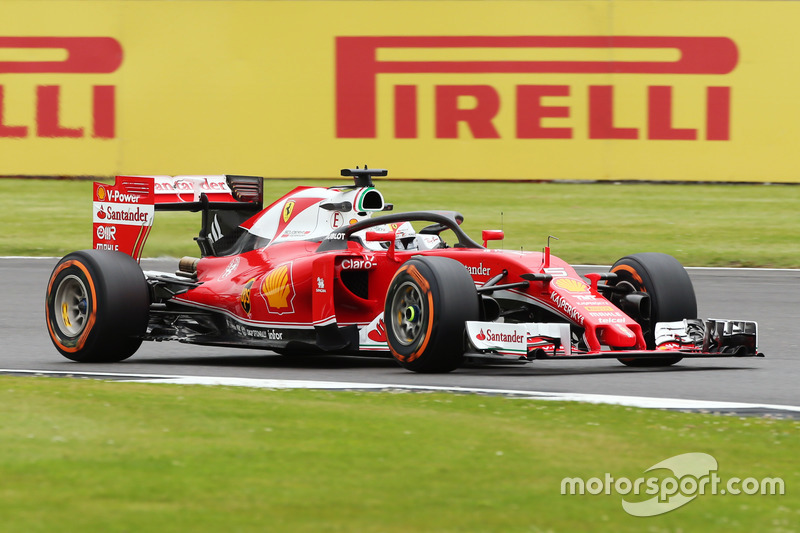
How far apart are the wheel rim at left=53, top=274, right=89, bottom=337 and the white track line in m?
1.05

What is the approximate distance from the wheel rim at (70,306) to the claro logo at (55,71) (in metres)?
14.3

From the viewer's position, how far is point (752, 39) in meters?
24.6

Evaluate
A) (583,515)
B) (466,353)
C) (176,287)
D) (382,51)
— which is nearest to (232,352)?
(176,287)

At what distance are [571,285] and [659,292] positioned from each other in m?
0.83

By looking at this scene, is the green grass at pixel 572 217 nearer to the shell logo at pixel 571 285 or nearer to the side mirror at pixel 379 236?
the side mirror at pixel 379 236

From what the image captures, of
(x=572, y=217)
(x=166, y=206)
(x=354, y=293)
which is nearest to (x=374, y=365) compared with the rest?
(x=354, y=293)

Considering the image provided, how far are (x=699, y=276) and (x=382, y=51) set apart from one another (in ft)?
29.8

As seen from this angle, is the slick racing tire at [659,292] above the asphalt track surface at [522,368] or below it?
above

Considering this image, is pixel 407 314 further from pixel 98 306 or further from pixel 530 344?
pixel 98 306

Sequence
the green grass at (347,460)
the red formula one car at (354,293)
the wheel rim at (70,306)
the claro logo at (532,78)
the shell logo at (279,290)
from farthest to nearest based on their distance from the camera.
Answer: the claro logo at (532,78)
the wheel rim at (70,306)
the shell logo at (279,290)
the red formula one car at (354,293)
the green grass at (347,460)

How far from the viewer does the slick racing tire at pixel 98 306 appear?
435 inches

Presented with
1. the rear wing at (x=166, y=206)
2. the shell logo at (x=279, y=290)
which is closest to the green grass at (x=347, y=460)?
the shell logo at (x=279, y=290)

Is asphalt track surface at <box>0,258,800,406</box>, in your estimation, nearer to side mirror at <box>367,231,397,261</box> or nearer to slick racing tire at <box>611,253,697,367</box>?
slick racing tire at <box>611,253,697,367</box>

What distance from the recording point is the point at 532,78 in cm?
2486
